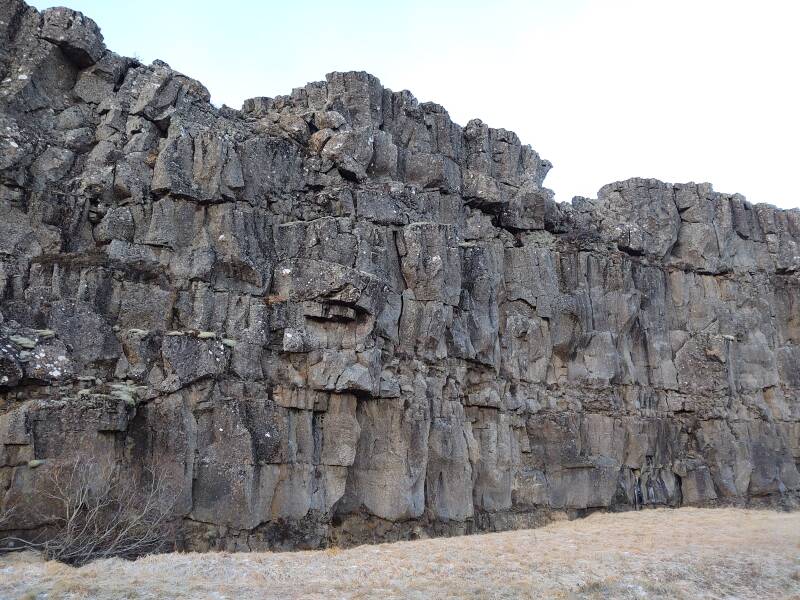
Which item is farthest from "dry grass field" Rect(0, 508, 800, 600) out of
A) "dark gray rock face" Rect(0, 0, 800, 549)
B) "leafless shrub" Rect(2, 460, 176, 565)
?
"dark gray rock face" Rect(0, 0, 800, 549)

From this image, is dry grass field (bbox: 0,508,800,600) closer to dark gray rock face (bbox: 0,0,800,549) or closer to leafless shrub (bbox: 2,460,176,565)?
leafless shrub (bbox: 2,460,176,565)

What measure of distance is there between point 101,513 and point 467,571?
9797 mm

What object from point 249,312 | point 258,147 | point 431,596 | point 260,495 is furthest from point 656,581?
point 258,147

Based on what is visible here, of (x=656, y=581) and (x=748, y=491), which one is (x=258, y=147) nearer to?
(x=656, y=581)

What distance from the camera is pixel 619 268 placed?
124 ft

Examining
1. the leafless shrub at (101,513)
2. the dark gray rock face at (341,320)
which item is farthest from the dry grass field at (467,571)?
the dark gray rock face at (341,320)

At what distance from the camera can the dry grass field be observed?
1540 cm

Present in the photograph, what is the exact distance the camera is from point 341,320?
25.8 metres

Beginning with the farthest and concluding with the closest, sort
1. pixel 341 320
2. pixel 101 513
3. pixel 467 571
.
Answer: pixel 341 320 → pixel 101 513 → pixel 467 571

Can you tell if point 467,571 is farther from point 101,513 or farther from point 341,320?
point 341,320

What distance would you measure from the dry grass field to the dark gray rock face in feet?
10.7

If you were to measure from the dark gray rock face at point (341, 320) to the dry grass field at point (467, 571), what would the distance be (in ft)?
Answer: 10.7

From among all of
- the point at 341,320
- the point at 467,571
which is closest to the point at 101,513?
the point at 467,571

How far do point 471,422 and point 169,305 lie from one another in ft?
42.9
